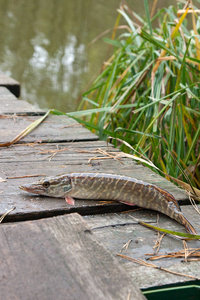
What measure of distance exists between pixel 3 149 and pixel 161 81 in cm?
180

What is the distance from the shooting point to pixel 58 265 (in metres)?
1.59

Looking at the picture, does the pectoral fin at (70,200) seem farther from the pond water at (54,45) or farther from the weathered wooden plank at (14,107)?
the pond water at (54,45)

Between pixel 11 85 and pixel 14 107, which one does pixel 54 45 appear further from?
pixel 14 107

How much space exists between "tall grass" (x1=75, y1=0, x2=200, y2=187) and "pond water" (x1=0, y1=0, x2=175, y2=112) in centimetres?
190

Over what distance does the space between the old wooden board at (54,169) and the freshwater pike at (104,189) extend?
0.04 metres

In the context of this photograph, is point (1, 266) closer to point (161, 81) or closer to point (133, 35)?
point (161, 81)

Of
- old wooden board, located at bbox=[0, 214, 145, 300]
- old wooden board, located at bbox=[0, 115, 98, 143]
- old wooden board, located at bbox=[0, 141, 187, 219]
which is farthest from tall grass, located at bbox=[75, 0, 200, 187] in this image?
old wooden board, located at bbox=[0, 214, 145, 300]

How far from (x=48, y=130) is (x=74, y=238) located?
1860mm

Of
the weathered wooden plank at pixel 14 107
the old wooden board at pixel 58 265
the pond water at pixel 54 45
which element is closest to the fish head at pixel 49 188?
the old wooden board at pixel 58 265

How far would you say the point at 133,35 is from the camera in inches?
208

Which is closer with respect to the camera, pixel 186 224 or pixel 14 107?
pixel 186 224

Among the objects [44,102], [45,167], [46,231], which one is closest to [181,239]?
[46,231]

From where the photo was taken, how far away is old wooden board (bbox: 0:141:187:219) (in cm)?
219

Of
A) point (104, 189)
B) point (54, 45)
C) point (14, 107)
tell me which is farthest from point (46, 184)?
point (54, 45)
